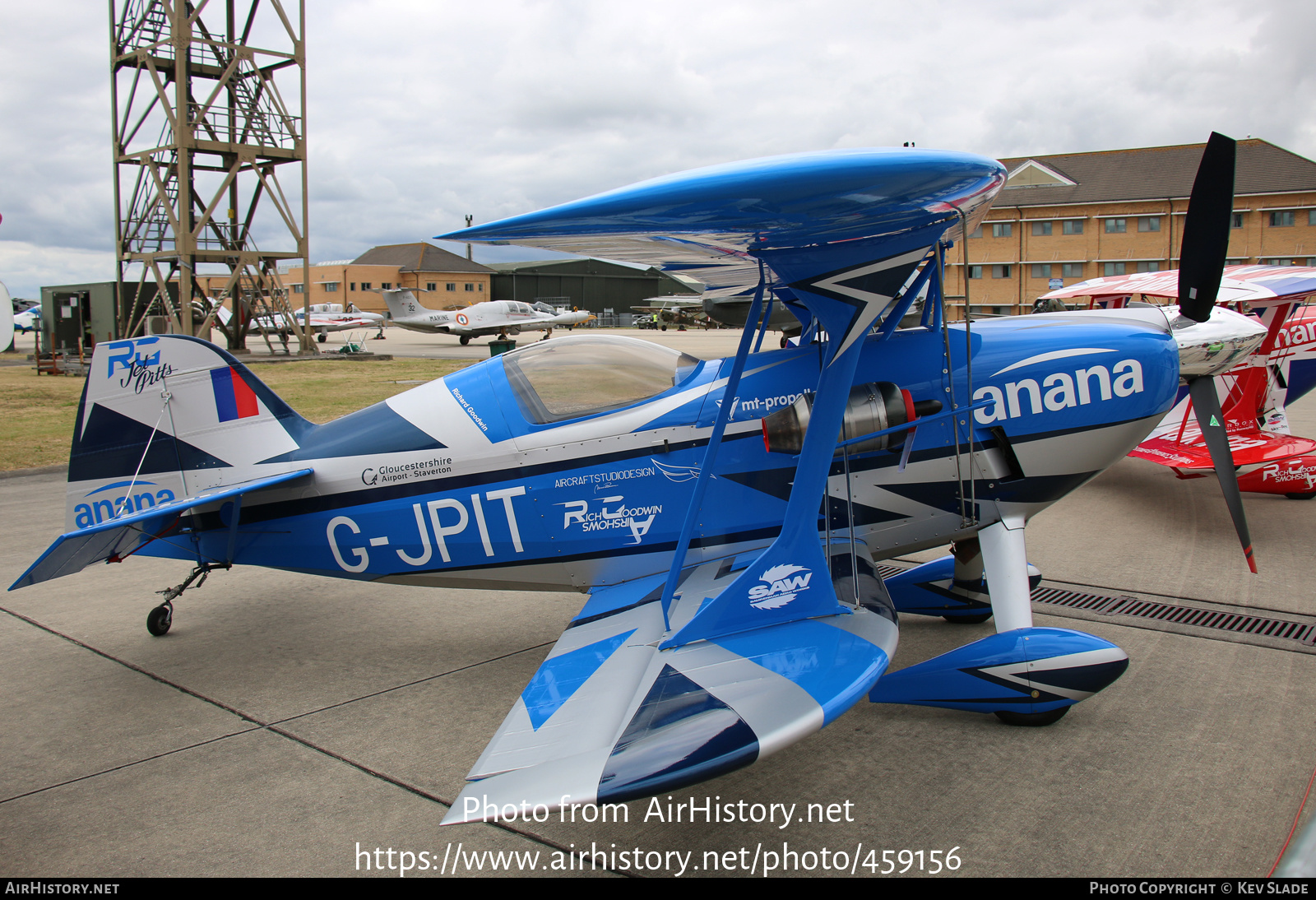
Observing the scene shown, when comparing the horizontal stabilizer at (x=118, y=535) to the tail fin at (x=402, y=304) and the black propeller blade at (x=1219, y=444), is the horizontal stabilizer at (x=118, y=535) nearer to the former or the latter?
the black propeller blade at (x=1219, y=444)

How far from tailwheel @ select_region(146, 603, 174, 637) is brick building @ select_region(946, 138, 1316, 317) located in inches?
1935

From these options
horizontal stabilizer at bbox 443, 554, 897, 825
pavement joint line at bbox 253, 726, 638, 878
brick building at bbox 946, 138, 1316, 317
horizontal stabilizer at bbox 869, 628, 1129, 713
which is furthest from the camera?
brick building at bbox 946, 138, 1316, 317

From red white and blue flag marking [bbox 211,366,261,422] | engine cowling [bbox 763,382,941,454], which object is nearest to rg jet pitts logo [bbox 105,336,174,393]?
red white and blue flag marking [bbox 211,366,261,422]

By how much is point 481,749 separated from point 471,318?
145 ft

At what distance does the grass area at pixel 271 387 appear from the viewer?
13.1m

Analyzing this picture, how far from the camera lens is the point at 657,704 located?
313 cm

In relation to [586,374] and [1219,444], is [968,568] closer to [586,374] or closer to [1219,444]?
[1219,444]

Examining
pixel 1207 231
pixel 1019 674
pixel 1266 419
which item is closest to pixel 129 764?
pixel 1019 674

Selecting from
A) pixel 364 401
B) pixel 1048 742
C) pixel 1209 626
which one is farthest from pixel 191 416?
pixel 364 401

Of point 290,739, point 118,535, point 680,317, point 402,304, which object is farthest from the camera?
point 680,317

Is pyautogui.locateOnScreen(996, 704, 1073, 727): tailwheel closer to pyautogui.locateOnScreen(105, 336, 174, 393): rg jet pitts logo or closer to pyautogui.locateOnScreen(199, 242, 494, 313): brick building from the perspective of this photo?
pyautogui.locateOnScreen(105, 336, 174, 393): rg jet pitts logo

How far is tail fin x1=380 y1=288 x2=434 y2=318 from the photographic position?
4747cm

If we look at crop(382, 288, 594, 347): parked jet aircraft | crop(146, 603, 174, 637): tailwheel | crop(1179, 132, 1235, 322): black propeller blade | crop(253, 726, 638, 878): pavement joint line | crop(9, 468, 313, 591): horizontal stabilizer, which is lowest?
crop(253, 726, 638, 878): pavement joint line

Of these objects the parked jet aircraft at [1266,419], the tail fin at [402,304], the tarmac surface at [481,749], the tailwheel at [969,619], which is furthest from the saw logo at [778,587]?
the tail fin at [402,304]
